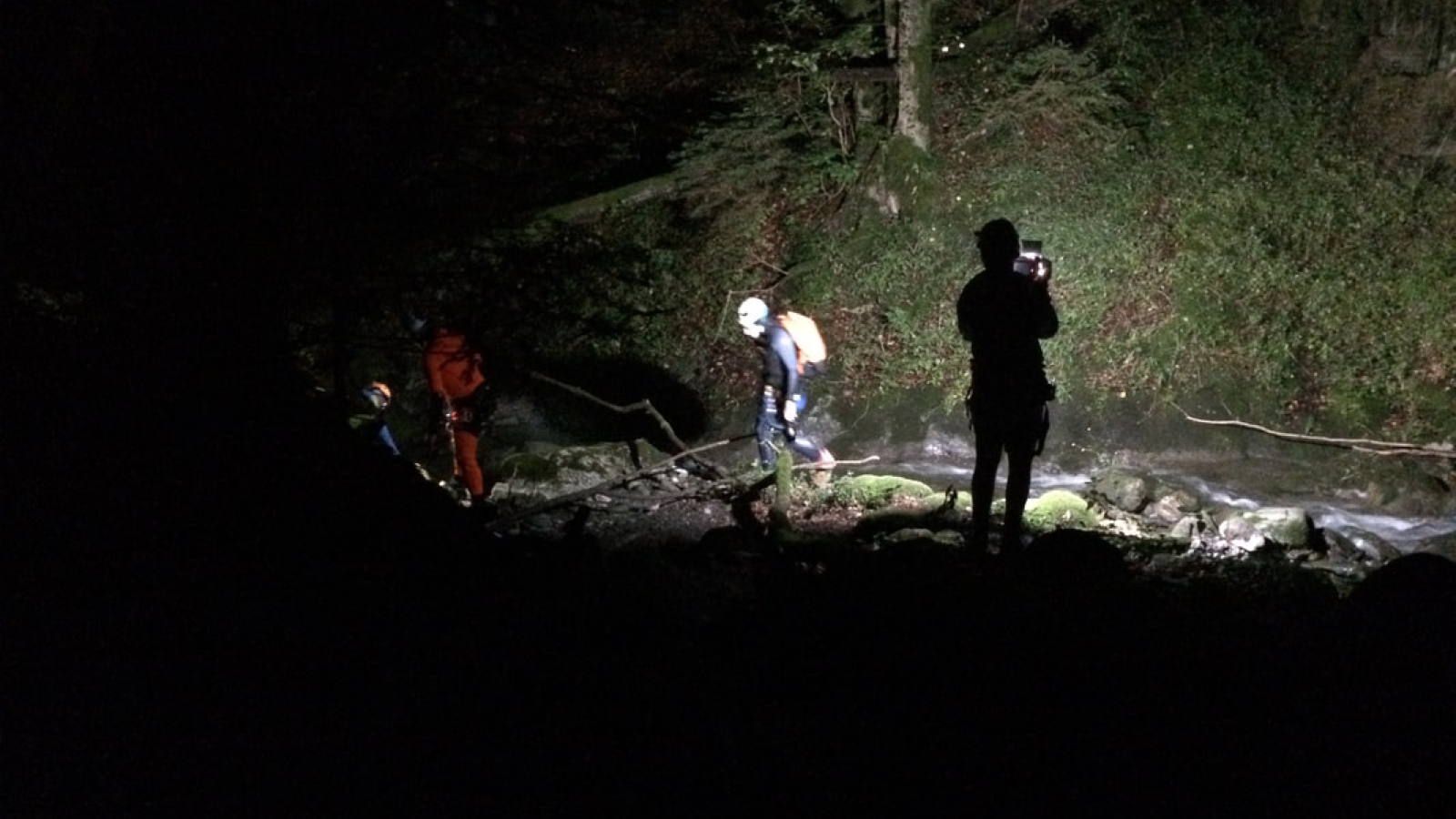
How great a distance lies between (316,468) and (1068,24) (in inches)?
600

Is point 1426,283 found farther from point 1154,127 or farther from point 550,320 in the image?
point 550,320

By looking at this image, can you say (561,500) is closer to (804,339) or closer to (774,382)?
(774,382)

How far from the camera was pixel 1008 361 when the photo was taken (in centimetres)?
578

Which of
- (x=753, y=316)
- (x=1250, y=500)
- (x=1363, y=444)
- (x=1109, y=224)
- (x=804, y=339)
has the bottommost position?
(x=1250, y=500)

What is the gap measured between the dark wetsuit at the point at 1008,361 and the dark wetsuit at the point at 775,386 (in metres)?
3.84

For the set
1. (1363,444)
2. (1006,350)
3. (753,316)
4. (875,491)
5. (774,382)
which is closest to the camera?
(1006,350)

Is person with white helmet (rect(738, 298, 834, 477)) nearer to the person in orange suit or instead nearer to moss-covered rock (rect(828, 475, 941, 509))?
moss-covered rock (rect(828, 475, 941, 509))

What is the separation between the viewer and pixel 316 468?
2900mm

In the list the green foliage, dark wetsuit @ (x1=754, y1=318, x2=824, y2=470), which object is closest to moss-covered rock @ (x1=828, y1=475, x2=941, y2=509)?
dark wetsuit @ (x1=754, y1=318, x2=824, y2=470)

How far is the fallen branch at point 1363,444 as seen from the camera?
10.2m

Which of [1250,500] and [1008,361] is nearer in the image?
[1008,361]

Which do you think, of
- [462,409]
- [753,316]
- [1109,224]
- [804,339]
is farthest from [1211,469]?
[462,409]

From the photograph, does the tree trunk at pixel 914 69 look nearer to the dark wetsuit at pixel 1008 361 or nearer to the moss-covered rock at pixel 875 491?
the moss-covered rock at pixel 875 491

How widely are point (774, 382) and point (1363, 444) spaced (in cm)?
662
